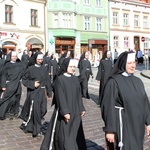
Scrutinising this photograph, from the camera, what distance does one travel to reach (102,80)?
35.3 ft

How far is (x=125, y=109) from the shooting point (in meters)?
3.99

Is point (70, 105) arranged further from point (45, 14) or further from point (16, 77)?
point (45, 14)

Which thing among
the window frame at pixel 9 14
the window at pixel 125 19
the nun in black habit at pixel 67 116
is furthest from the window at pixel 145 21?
the nun in black habit at pixel 67 116

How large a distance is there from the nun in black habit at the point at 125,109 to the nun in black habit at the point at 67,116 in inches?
35.4

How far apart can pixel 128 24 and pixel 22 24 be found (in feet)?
59.9

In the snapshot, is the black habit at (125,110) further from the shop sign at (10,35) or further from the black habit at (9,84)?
the shop sign at (10,35)

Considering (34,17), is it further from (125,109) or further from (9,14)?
(125,109)

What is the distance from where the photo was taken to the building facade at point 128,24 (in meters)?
43.3

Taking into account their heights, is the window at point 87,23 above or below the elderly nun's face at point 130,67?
above

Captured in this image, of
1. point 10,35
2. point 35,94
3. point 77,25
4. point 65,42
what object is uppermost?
point 77,25

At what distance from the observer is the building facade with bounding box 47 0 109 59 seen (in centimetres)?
3669

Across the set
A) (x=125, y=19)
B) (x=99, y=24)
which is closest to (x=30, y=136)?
(x=99, y=24)

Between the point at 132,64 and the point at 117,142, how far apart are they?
3.50 feet

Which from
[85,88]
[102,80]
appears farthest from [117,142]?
[85,88]
